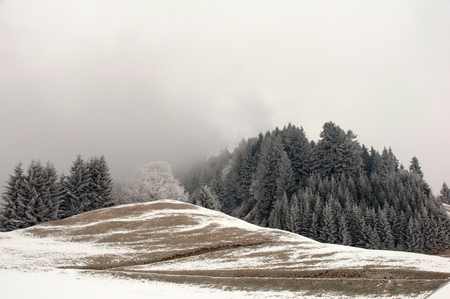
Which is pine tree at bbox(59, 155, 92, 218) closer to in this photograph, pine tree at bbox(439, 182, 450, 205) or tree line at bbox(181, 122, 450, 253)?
tree line at bbox(181, 122, 450, 253)

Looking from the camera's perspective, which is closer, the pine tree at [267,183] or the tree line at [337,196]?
the tree line at [337,196]

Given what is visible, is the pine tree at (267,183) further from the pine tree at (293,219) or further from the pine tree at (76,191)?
the pine tree at (76,191)

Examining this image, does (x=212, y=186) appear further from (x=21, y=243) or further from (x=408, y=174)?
(x=21, y=243)

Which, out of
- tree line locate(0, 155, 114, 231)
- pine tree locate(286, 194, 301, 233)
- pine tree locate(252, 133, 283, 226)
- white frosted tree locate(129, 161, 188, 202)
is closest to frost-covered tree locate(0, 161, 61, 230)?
tree line locate(0, 155, 114, 231)

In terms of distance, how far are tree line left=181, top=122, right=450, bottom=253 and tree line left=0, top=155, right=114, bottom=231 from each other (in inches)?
1179

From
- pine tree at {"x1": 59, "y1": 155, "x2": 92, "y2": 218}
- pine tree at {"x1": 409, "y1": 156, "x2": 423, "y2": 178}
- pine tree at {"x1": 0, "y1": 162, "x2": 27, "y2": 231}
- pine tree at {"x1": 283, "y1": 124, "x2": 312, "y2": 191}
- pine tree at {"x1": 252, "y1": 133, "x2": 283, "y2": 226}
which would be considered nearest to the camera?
pine tree at {"x1": 0, "y1": 162, "x2": 27, "y2": 231}

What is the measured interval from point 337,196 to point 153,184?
195 feet

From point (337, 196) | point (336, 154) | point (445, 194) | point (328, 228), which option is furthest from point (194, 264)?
point (445, 194)

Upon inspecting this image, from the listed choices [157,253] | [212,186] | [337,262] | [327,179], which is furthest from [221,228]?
[212,186]

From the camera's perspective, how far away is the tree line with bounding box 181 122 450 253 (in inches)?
3386

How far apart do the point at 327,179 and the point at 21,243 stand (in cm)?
9436

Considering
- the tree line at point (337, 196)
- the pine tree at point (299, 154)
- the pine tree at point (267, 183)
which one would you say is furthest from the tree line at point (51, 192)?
the pine tree at point (299, 154)

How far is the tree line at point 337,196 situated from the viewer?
282ft

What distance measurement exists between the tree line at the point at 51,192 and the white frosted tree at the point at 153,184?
13.8 meters
